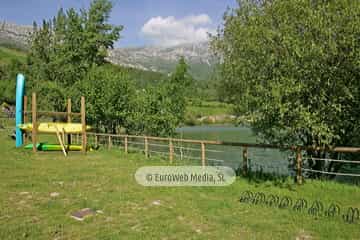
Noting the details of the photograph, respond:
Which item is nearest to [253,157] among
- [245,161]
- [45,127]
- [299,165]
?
[245,161]

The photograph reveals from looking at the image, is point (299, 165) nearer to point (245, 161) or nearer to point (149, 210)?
point (245, 161)

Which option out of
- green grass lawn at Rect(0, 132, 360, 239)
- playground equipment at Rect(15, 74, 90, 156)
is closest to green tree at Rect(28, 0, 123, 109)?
playground equipment at Rect(15, 74, 90, 156)

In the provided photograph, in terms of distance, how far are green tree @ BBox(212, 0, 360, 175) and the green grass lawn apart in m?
1.67

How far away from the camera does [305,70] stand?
738 centimetres

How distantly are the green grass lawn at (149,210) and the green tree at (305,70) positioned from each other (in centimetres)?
167

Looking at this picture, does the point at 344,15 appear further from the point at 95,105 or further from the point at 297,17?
the point at 95,105

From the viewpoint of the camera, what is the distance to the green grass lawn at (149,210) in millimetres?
5098

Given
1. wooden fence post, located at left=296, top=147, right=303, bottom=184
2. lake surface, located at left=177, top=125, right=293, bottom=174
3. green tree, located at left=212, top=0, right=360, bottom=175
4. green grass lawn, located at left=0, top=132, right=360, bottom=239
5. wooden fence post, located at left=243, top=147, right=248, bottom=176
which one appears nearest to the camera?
green grass lawn, located at left=0, top=132, right=360, bottom=239

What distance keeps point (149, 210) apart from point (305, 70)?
448 cm

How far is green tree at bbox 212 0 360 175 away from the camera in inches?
285

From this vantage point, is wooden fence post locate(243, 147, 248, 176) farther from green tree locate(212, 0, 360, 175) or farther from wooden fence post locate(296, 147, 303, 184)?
wooden fence post locate(296, 147, 303, 184)

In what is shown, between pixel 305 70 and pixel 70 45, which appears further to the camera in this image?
pixel 70 45

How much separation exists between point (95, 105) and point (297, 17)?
17.1 meters

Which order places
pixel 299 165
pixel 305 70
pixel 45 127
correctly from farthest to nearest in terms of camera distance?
pixel 45 127 < pixel 299 165 < pixel 305 70
